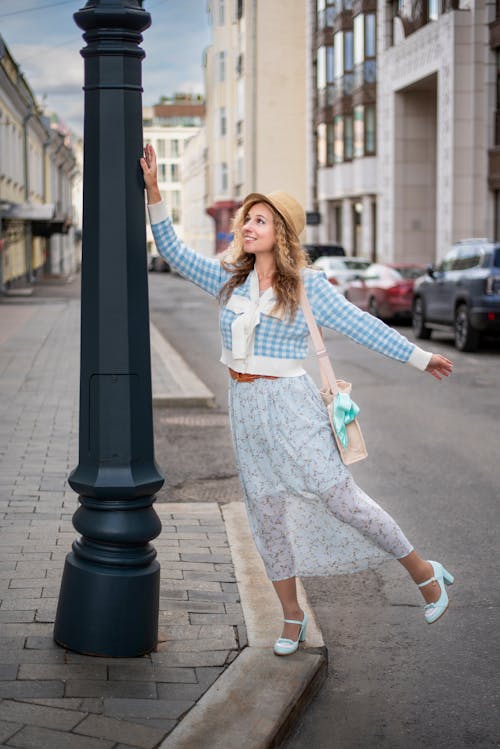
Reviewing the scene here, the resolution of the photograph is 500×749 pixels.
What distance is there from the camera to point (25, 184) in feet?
159

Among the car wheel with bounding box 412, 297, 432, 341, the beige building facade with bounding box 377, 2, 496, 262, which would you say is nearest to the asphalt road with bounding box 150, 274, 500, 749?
the car wheel with bounding box 412, 297, 432, 341

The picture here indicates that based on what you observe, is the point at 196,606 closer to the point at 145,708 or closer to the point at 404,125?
the point at 145,708

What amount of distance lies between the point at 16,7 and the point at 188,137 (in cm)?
9596

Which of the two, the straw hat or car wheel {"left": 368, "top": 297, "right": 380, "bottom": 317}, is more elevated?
the straw hat

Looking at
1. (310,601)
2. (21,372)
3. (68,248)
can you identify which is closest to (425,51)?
(21,372)

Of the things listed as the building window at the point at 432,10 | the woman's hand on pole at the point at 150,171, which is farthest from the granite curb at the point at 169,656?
the building window at the point at 432,10

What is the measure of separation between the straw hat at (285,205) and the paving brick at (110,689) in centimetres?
175

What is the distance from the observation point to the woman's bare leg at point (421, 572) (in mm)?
4461

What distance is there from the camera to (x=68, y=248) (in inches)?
3187

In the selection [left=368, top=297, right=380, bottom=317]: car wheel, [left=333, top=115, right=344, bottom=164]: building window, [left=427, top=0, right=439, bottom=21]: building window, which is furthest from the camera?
[left=333, top=115, right=344, bottom=164]: building window

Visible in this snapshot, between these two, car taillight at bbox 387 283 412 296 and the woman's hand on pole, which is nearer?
the woman's hand on pole

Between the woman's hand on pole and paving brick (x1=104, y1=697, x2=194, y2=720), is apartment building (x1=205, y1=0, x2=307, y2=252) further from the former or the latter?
paving brick (x1=104, y1=697, x2=194, y2=720)

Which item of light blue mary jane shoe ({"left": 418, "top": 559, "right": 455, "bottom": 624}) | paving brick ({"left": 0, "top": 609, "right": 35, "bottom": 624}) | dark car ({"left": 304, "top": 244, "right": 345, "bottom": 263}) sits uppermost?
dark car ({"left": 304, "top": 244, "right": 345, "bottom": 263})

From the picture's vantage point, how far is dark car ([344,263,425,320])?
24406mm
